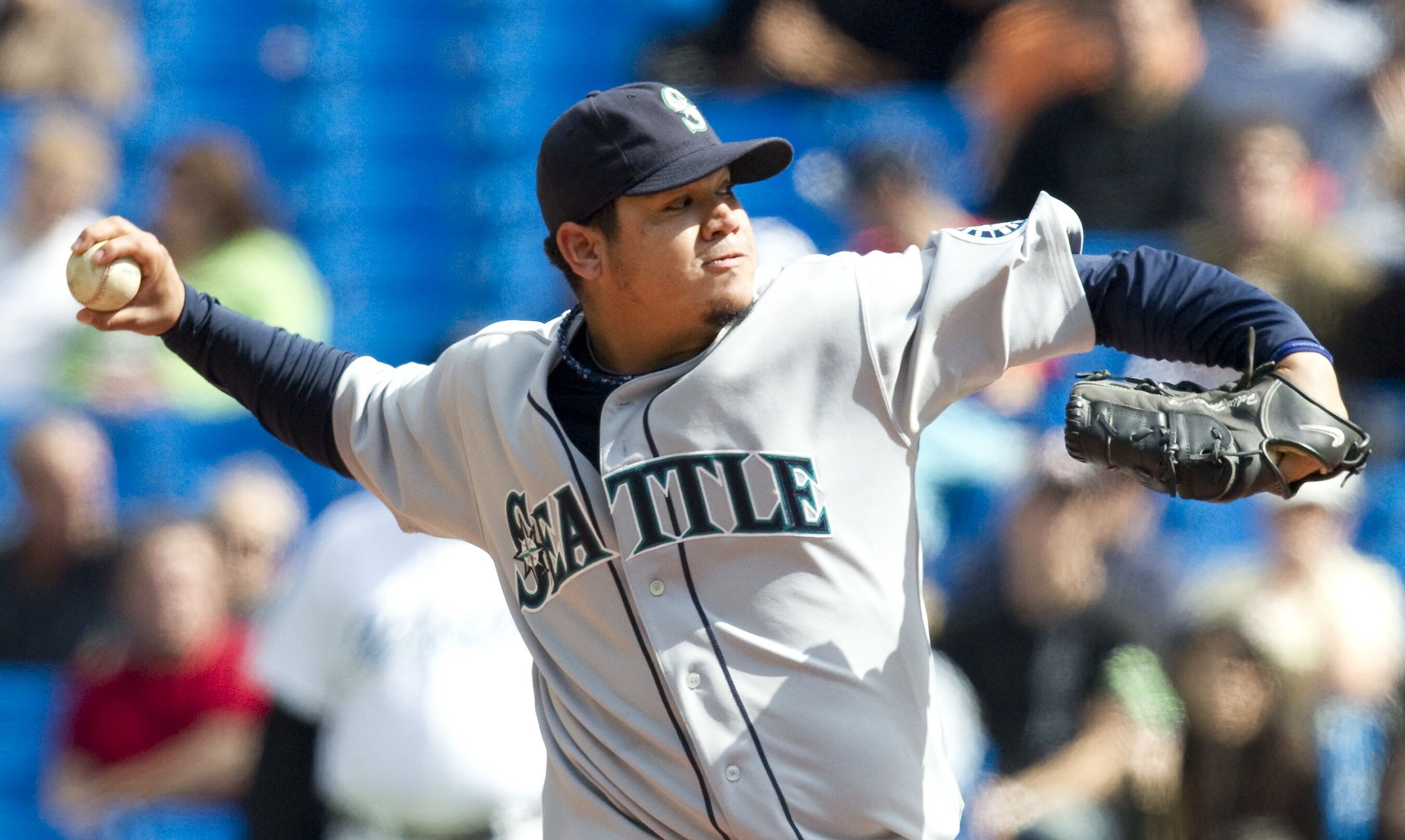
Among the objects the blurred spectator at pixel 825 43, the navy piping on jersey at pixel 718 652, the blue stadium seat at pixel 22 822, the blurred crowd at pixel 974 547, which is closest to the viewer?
the navy piping on jersey at pixel 718 652

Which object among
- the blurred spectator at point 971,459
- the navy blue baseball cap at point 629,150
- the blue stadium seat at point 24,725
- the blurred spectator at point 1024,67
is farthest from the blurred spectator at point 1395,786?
the blue stadium seat at point 24,725

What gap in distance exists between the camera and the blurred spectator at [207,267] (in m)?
5.60

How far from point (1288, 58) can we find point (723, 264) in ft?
10.3

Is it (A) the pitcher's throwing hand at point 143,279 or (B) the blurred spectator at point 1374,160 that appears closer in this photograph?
(A) the pitcher's throwing hand at point 143,279

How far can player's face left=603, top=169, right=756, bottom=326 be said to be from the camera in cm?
225

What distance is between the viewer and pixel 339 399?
2523mm

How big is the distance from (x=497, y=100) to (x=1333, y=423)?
5145 millimetres

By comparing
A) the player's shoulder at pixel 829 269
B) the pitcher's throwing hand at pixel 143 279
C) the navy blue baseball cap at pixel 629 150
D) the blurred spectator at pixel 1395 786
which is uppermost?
the pitcher's throwing hand at pixel 143 279

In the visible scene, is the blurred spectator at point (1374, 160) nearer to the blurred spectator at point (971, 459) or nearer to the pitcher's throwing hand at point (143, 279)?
the blurred spectator at point (971, 459)

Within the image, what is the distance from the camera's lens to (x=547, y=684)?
2.40 meters

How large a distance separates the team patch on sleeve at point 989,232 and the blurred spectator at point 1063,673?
211cm

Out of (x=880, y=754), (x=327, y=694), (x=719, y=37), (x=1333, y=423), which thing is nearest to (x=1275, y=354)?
(x=1333, y=423)

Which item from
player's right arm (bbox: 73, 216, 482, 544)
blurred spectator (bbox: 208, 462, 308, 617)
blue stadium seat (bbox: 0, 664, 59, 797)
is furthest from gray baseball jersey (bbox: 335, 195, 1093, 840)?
blue stadium seat (bbox: 0, 664, 59, 797)

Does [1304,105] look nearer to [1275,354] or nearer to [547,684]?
[1275,354]
